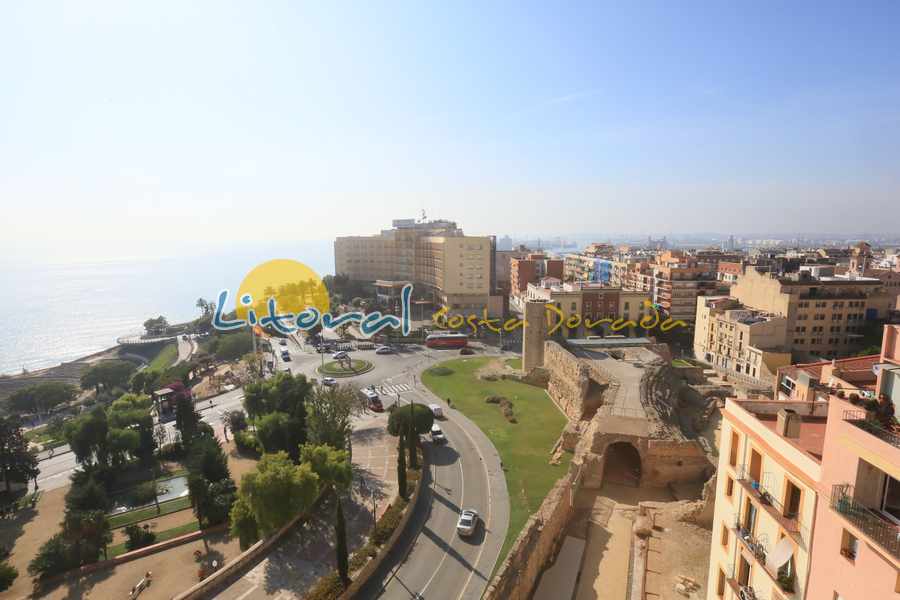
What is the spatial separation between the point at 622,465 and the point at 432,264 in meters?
66.0

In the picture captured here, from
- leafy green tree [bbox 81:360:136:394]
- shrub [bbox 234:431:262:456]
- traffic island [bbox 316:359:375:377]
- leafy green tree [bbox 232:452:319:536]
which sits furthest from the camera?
leafy green tree [bbox 81:360:136:394]

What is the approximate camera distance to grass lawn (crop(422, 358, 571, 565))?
2642 cm

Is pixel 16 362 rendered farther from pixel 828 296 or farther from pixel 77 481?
pixel 828 296

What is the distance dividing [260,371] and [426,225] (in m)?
88.3

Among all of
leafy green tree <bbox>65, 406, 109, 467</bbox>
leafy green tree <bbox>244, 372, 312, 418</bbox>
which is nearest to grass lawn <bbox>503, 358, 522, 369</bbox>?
leafy green tree <bbox>244, 372, 312, 418</bbox>

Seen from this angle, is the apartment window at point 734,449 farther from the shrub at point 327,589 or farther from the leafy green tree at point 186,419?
the leafy green tree at point 186,419

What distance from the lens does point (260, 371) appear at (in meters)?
52.8

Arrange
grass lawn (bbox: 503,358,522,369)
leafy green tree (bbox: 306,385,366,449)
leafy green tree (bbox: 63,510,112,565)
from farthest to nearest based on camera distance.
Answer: grass lawn (bbox: 503,358,522,369) → leafy green tree (bbox: 306,385,366,449) → leafy green tree (bbox: 63,510,112,565)

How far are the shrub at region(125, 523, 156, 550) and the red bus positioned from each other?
42566mm

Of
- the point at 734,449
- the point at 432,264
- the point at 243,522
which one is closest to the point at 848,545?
the point at 734,449

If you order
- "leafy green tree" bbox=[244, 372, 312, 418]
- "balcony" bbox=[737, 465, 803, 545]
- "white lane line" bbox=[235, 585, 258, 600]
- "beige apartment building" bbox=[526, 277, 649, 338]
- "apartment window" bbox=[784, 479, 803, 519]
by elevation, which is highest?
"apartment window" bbox=[784, 479, 803, 519]

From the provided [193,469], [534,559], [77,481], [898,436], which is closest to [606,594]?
[534,559]

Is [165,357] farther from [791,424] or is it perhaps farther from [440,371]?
[791,424]

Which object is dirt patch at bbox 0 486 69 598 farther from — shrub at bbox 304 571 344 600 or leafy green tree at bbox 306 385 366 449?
shrub at bbox 304 571 344 600
